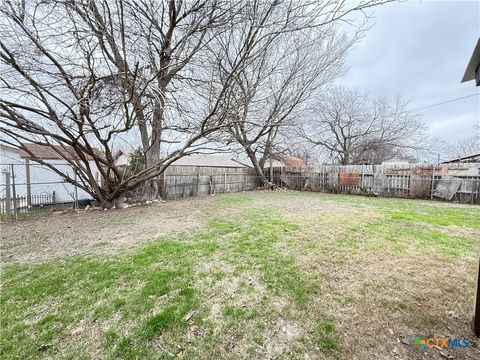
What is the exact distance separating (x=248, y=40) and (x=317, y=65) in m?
7.43

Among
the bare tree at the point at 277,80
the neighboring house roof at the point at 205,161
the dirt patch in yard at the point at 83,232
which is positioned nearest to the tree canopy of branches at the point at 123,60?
the bare tree at the point at 277,80

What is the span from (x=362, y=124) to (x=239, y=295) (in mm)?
15520

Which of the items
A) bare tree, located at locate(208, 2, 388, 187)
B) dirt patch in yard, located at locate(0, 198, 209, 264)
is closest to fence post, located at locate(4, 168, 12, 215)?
dirt patch in yard, located at locate(0, 198, 209, 264)

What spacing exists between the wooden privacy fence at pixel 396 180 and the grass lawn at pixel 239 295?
19.3ft

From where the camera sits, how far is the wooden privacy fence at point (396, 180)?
7.84m

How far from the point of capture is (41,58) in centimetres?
445

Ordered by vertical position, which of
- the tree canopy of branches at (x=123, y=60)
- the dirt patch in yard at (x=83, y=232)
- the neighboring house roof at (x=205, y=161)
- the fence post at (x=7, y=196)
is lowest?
the dirt patch in yard at (x=83, y=232)

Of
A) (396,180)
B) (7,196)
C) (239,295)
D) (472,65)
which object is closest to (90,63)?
(7,196)

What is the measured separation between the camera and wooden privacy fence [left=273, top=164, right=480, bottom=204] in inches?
309

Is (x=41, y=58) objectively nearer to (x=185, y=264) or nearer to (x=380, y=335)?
(x=185, y=264)

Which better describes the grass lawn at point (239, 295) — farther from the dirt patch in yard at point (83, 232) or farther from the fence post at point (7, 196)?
the fence post at point (7, 196)

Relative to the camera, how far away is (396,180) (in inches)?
373

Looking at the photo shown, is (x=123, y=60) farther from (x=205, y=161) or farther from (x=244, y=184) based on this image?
(x=205, y=161)

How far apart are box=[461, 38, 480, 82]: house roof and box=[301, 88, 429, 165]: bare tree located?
12.0 meters
